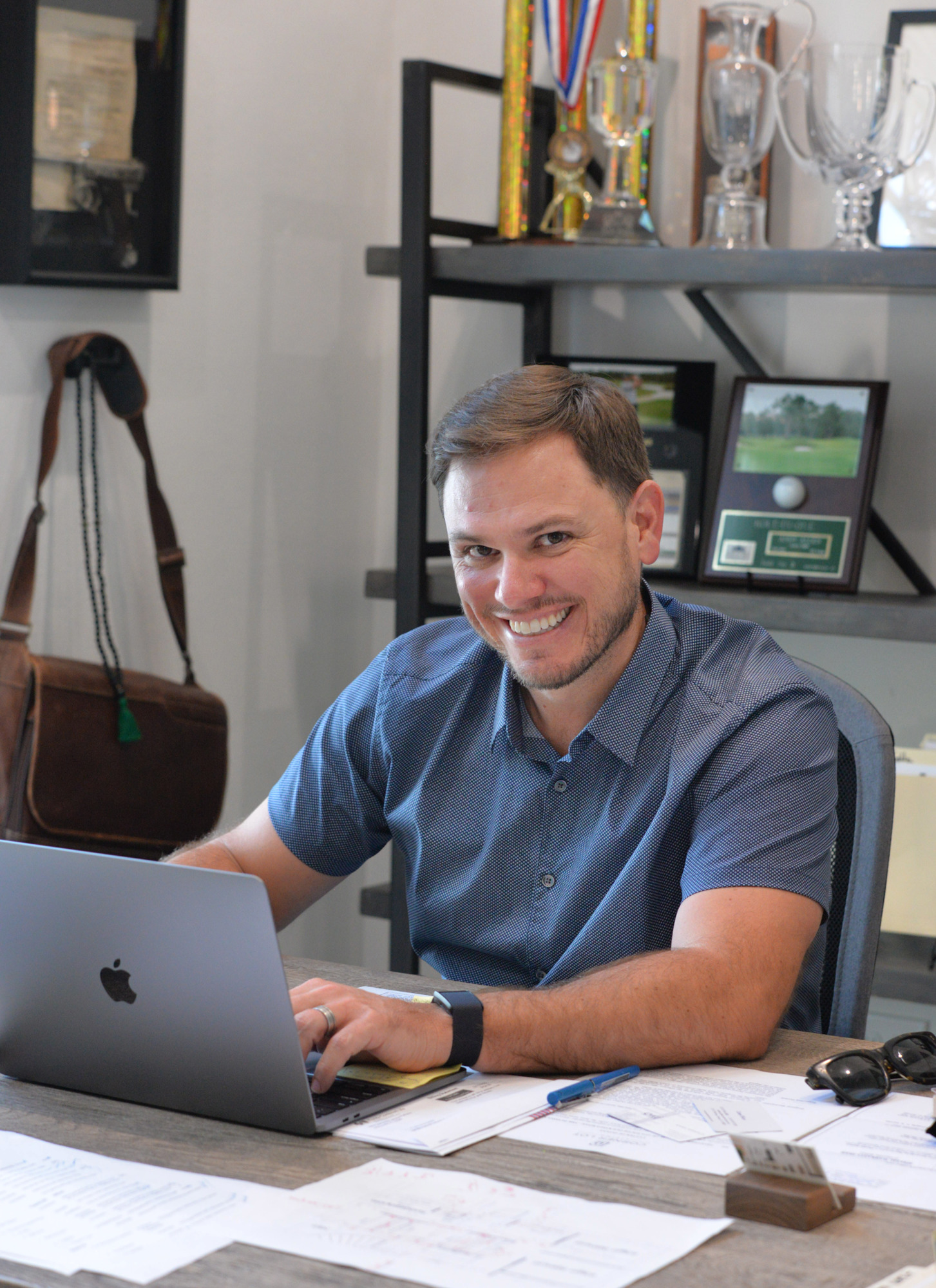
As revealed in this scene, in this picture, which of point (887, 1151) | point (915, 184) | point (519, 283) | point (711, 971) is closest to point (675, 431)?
point (519, 283)

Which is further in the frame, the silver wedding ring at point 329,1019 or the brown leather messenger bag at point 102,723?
the brown leather messenger bag at point 102,723

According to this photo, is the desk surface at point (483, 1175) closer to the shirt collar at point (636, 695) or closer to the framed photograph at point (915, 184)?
the shirt collar at point (636, 695)

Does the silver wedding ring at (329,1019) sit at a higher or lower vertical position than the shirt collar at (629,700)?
lower

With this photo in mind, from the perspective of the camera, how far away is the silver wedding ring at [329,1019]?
118 cm

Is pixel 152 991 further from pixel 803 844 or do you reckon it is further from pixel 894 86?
pixel 894 86

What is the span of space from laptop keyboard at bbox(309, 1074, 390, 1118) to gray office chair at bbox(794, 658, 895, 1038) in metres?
0.51

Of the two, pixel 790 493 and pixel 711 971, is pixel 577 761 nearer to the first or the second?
pixel 711 971

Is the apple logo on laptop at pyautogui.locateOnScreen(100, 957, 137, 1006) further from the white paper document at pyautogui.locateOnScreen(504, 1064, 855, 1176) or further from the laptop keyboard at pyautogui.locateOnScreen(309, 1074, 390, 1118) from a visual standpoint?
the white paper document at pyautogui.locateOnScreen(504, 1064, 855, 1176)

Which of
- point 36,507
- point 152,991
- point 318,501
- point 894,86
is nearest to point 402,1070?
point 152,991

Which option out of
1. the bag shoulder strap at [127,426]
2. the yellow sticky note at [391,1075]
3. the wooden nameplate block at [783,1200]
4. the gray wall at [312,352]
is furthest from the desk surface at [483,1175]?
the gray wall at [312,352]

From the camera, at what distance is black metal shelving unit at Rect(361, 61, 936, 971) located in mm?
2170

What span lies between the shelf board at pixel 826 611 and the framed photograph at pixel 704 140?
62 cm

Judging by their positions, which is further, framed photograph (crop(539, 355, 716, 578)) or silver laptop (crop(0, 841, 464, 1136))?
framed photograph (crop(539, 355, 716, 578))

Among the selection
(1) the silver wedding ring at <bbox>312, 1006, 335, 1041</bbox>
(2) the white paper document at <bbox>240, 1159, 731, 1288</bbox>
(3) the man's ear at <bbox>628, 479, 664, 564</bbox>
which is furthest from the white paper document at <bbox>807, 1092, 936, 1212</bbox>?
(3) the man's ear at <bbox>628, 479, 664, 564</bbox>
